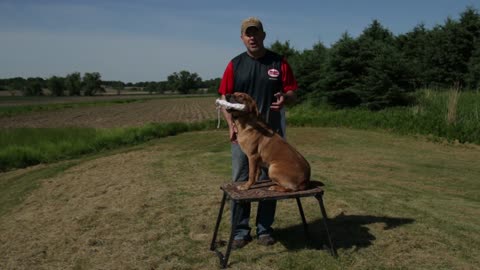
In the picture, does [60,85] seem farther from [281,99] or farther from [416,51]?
[281,99]

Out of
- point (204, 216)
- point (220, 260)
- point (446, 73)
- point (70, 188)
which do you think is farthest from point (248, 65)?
point (446, 73)

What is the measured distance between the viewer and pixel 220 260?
4891 millimetres

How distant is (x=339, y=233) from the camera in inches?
226

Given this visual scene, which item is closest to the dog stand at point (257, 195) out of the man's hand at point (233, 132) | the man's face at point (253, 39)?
the man's hand at point (233, 132)

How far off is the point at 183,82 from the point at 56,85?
137ft

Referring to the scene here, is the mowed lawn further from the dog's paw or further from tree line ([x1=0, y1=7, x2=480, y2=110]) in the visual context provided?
tree line ([x1=0, y1=7, x2=480, y2=110])

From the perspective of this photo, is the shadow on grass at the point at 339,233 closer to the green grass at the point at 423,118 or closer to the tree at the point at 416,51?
the green grass at the point at 423,118

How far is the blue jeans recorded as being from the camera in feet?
16.5

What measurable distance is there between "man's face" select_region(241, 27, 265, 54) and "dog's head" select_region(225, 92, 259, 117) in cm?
57

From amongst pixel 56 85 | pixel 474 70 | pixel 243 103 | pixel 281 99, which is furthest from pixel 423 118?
pixel 56 85

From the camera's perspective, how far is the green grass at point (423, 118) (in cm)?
1572

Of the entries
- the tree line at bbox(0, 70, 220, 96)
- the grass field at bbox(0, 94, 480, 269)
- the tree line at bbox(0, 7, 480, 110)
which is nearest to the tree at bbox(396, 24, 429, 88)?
the tree line at bbox(0, 7, 480, 110)

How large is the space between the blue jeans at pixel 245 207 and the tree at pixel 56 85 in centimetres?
11692

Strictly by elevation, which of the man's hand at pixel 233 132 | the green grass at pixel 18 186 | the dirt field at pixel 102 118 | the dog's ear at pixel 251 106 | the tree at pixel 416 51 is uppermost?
the tree at pixel 416 51
